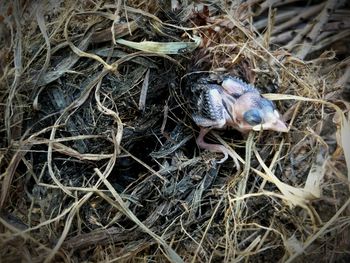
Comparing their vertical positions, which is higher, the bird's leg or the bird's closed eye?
the bird's closed eye

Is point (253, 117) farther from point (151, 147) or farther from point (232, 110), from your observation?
point (151, 147)

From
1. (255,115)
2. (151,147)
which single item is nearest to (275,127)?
(255,115)

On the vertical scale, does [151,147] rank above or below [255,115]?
below

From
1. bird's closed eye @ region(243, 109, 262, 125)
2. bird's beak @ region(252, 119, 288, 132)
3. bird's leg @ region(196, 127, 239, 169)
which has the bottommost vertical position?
bird's leg @ region(196, 127, 239, 169)

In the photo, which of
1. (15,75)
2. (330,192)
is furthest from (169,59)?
(330,192)

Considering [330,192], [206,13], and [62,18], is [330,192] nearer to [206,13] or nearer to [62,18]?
[206,13]
